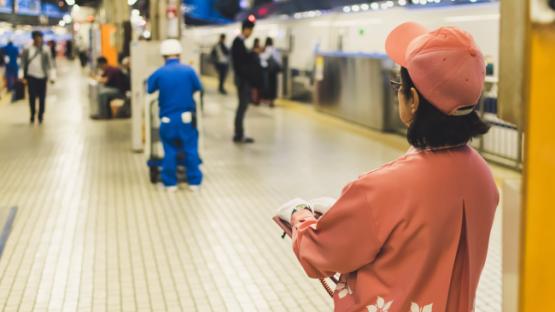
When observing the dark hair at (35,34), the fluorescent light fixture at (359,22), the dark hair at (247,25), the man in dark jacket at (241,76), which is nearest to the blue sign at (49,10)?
the dark hair at (35,34)

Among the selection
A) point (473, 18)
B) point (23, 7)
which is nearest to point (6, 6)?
point (23, 7)

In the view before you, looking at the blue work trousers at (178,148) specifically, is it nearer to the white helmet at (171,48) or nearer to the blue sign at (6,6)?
the white helmet at (171,48)

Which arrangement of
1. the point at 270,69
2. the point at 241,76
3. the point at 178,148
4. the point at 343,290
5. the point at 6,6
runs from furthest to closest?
the point at 270,69, the point at 241,76, the point at 6,6, the point at 178,148, the point at 343,290

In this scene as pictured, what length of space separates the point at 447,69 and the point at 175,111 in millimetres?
6213

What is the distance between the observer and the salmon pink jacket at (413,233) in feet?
6.10

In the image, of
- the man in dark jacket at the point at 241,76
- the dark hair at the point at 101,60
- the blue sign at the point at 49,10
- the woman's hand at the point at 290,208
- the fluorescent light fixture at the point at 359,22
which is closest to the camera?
the woman's hand at the point at 290,208

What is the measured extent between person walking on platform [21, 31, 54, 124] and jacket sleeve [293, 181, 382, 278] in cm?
1285

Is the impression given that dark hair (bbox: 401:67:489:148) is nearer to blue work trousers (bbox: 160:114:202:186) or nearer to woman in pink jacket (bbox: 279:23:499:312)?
woman in pink jacket (bbox: 279:23:499:312)

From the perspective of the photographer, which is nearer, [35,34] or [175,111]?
[175,111]

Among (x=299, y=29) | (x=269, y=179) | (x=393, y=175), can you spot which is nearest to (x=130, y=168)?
(x=269, y=179)

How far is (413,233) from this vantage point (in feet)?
6.12

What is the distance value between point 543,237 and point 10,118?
1505cm

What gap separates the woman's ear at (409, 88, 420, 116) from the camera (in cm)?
191

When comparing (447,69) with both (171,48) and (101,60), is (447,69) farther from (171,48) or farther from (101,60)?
(101,60)
